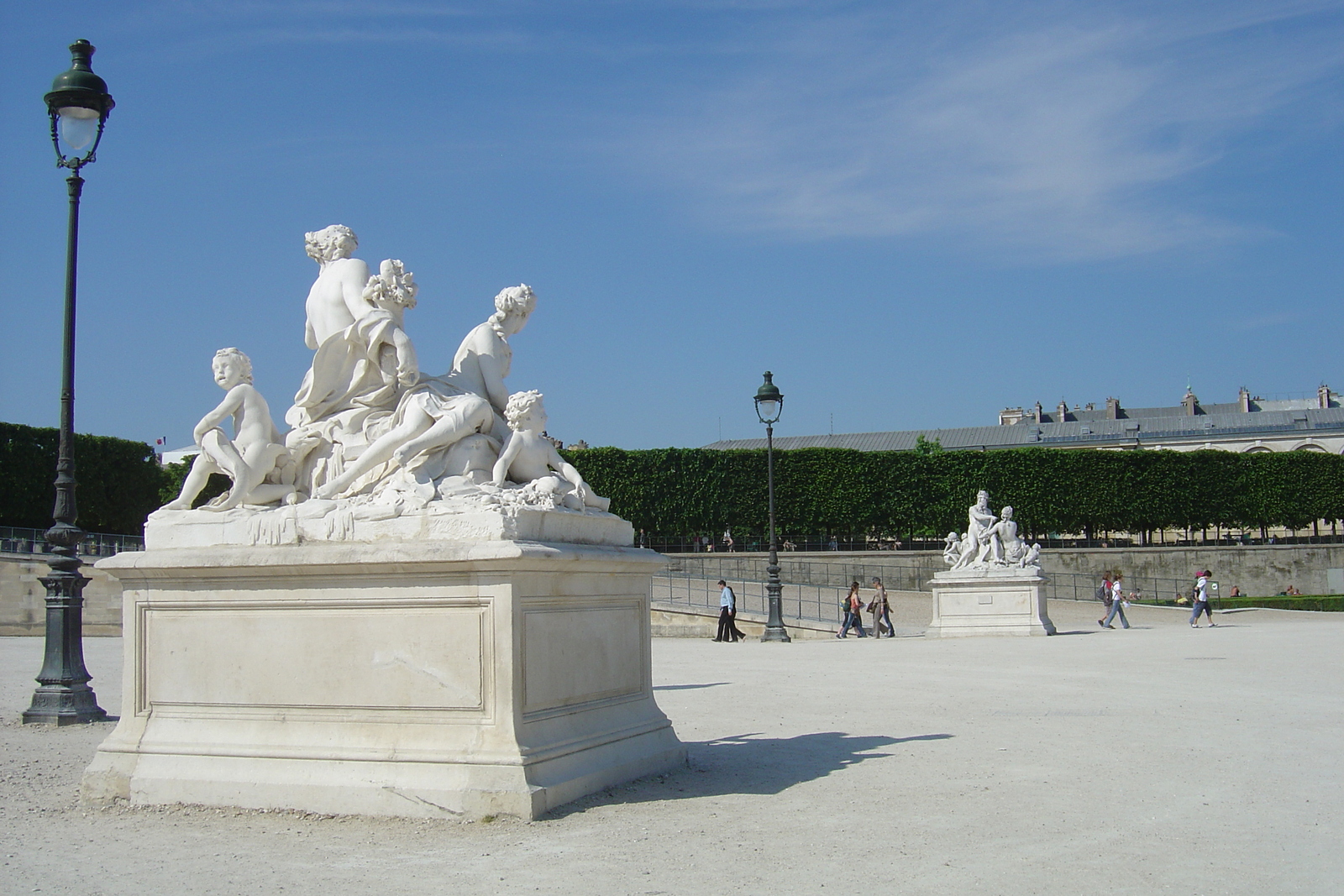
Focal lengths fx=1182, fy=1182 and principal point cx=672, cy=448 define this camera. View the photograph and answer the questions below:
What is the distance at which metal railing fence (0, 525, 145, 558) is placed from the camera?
32062mm

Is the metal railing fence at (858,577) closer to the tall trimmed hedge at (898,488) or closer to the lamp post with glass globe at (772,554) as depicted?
the tall trimmed hedge at (898,488)

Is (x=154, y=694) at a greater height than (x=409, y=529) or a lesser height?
lesser

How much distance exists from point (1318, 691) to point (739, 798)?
7139mm

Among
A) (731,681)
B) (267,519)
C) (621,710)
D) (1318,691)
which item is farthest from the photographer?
(731,681)

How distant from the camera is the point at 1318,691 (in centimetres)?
1030

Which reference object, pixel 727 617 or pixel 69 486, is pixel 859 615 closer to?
pixel 727 617

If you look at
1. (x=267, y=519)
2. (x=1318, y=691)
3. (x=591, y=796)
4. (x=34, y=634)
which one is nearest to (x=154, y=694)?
(x=267, y=519)

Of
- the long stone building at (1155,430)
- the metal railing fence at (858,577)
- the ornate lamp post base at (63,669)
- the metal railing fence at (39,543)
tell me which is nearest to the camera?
the ornate lamp post base at (63,669)

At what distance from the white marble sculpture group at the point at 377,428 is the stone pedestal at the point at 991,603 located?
16204mm

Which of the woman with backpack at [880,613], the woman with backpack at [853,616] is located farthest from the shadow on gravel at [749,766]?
the woman with backpack at [880,613]

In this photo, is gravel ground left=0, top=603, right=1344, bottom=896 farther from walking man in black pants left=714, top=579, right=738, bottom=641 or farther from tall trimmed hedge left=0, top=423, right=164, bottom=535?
tall trimmed hedge left=0, top=423, right=164, bottom=535

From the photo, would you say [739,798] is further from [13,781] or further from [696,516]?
[696,516]

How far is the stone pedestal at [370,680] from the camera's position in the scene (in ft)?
17.0

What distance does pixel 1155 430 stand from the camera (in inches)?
3287
